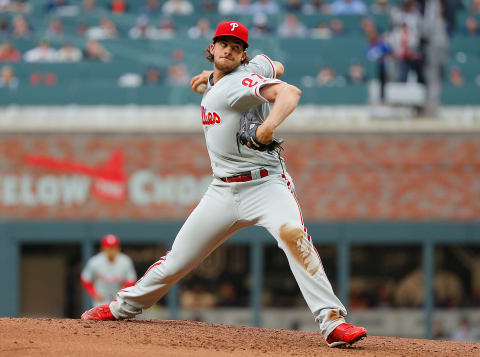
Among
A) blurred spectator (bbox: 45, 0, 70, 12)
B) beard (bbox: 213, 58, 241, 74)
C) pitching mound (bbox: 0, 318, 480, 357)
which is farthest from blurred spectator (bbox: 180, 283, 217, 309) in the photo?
beard (bbox: 213, 58, 241, 74)

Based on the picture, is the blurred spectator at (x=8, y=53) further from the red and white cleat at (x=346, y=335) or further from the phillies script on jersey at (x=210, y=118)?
the red and white cleat at (x=346, y=335)

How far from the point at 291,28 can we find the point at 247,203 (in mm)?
9377

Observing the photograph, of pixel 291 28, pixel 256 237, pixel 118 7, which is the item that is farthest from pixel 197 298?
pixel 118 7

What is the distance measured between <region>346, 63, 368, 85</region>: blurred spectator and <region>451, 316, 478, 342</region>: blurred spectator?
375cm

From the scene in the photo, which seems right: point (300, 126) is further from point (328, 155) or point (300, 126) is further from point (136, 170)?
point (136, 170)

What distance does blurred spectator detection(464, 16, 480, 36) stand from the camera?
15.1 meters

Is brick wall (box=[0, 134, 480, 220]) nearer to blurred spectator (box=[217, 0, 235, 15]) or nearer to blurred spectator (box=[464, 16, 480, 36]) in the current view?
blurred spectator (box=[464, 16, 480, 36])

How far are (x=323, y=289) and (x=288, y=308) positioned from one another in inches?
352

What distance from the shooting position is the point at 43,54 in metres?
14.6

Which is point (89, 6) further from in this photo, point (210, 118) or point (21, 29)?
point (210, 118)

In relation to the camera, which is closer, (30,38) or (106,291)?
(106,291)

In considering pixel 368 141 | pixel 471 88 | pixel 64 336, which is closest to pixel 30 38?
pixel 368 141

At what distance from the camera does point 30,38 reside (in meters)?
15.0

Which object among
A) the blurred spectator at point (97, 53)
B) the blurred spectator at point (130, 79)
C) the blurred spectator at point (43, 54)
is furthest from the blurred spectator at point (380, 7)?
the blurred spectator at point (43, 54)
